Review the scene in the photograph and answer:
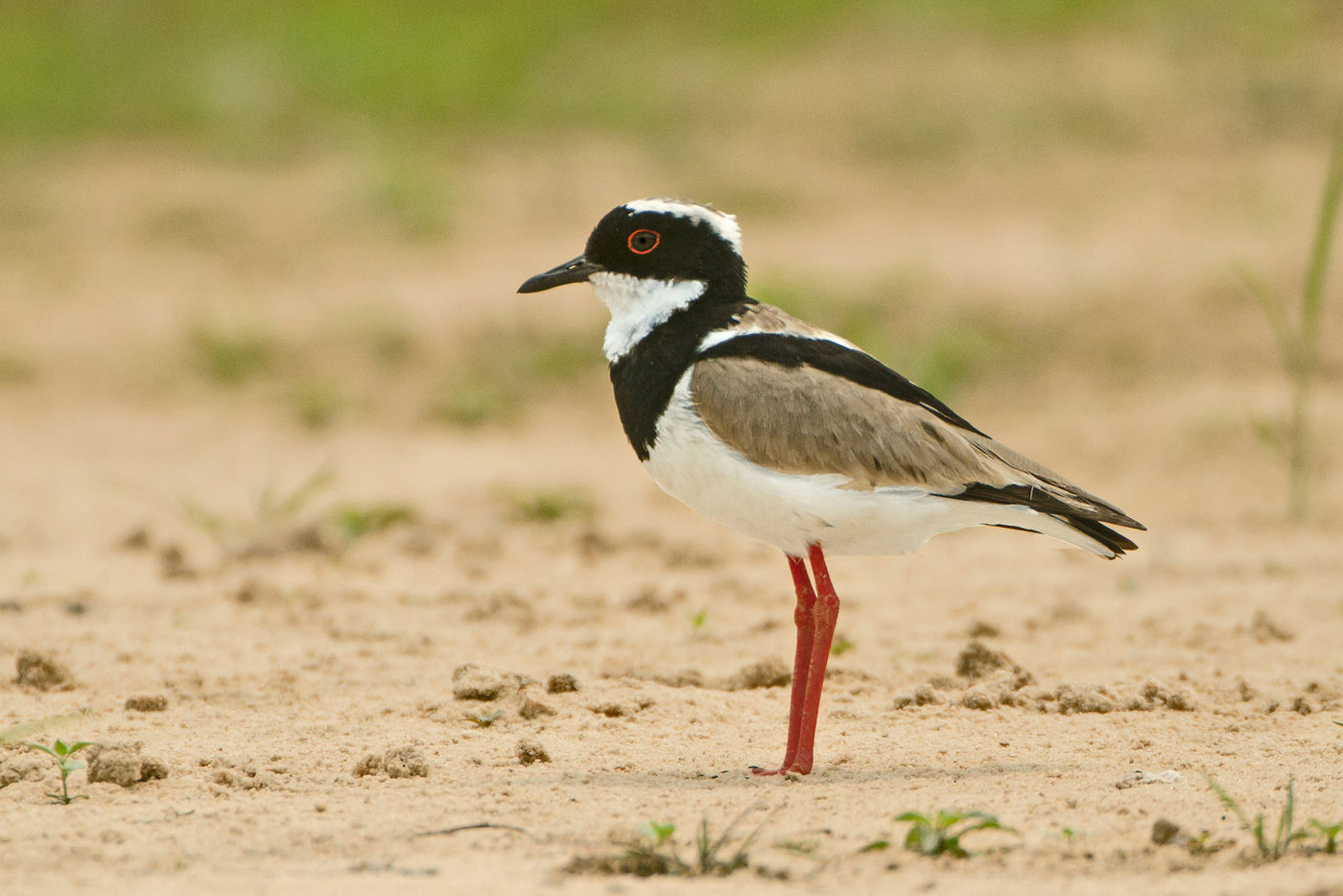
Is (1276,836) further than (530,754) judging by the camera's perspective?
No

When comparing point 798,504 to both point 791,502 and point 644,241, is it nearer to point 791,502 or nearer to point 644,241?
point 791,502

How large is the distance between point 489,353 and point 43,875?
6.70 meters

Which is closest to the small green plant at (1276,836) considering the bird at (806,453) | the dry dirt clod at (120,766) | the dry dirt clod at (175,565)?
the bird at (806,453)

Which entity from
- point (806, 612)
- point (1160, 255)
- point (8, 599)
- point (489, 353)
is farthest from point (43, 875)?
point (1160, 255)

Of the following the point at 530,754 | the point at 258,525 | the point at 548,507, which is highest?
the point at 548,507

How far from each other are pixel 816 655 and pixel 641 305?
116 centimetres

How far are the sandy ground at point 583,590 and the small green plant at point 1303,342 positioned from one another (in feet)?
0.46

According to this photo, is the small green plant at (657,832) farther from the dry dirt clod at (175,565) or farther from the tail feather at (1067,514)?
the dry dirt clod at (175,565)

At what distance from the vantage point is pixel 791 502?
13.8 feet

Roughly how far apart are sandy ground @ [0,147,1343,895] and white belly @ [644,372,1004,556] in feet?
2.06

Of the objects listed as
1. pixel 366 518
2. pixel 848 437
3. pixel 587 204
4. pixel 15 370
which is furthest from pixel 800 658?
pixel 587 204

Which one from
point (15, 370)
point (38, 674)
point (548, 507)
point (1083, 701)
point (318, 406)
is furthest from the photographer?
point (15, 370)

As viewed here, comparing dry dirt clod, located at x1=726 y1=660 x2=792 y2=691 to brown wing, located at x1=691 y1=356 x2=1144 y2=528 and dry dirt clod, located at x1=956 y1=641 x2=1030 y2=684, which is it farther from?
brown wing, located at x1=691 y1=356 x2=1144 y2=528

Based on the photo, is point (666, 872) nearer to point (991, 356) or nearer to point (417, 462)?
point (417, 462)
